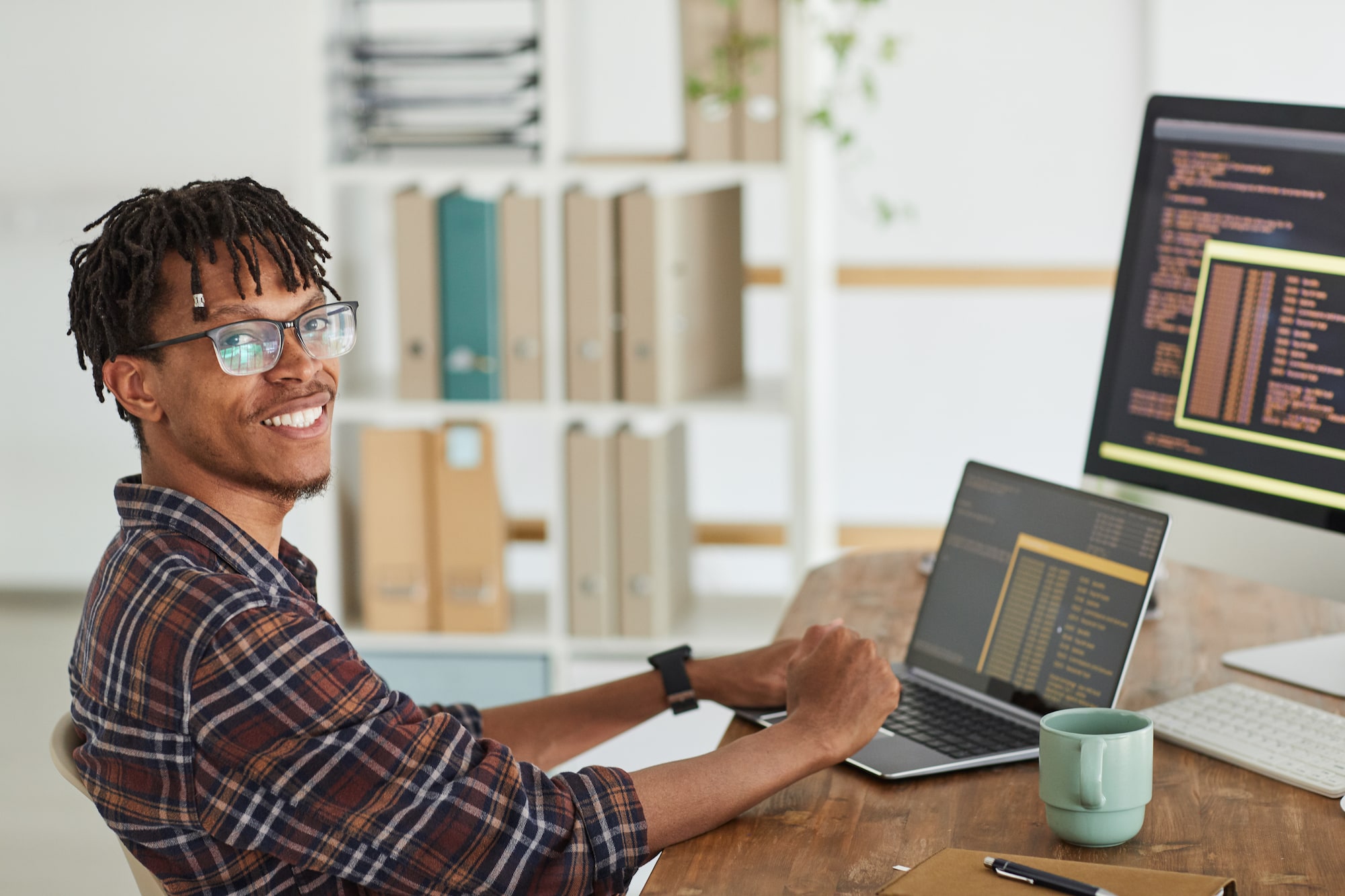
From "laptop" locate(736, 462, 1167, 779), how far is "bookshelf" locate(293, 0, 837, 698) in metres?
1.22

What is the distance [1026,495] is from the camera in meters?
1.33

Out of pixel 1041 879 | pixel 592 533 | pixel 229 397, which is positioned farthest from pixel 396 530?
pixel 1041 879

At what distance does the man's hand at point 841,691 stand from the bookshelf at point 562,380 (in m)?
1.38

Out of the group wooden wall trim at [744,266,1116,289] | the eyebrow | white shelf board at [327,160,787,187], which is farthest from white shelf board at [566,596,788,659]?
the eyebrow

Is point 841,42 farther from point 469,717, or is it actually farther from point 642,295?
point 469,717

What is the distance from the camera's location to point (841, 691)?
46.3 inches

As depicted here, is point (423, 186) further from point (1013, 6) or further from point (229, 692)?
point (229, 692)

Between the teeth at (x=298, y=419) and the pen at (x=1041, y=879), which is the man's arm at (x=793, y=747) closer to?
the pen at (x=1041, y=879)

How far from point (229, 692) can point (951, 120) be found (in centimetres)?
246

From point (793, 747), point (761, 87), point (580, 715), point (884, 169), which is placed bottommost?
point (580, 715)

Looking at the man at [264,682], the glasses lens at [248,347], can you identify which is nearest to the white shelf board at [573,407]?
the man at [264,682]

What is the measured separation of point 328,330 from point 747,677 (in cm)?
50

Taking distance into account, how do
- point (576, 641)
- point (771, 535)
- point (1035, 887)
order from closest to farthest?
point (1035, 887)
point (576, 641)
point (771, 535)

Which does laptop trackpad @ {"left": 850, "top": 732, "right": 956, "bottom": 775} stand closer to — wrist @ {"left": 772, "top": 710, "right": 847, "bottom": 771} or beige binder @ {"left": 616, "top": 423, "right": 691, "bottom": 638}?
wrist @ {"left": 772, "top": 710, "right": 847, "bottom": 771}
